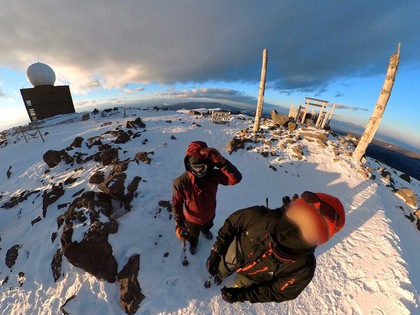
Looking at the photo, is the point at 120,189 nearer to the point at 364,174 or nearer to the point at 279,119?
the point at 364,174

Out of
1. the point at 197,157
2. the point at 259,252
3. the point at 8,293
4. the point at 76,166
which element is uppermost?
the point at 197,157

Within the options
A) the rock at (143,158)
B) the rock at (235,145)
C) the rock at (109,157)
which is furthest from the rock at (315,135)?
the rock at (109,157)

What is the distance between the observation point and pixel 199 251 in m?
5.76

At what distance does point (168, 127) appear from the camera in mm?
16719

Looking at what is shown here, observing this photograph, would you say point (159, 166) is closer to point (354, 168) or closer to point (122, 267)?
point (122, 267)

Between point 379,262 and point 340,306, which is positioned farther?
point 379,262

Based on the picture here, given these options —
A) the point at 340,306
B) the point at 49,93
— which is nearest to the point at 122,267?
the point at 340,306

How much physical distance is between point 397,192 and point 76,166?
63.4 feet

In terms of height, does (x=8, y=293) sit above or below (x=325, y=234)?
below

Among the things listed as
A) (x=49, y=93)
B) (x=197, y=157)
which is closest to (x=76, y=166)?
(x=197, y=157)

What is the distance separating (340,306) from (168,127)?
15.6m

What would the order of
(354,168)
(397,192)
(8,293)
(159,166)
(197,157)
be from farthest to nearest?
(354,168) < (397,192) < (159,166) < (8,293) < (197,157)

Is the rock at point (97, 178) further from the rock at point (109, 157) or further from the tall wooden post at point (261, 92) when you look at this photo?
the tall wooden post at point (261, 92)

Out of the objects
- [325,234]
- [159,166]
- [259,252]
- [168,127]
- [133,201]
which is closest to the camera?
[325,234]
